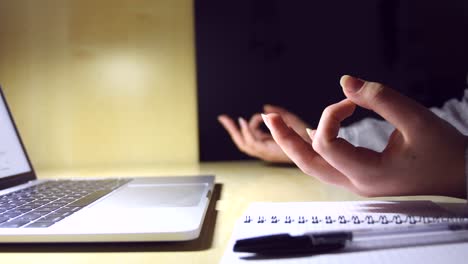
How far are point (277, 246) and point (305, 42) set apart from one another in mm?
957

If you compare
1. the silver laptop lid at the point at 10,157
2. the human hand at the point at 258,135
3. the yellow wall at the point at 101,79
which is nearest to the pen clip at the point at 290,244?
Answer: the silver laptop lid at the point at 10,157

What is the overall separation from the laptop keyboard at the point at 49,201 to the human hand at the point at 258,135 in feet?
1.33

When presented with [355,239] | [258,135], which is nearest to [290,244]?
[355,239]

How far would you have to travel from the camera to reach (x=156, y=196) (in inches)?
22.2

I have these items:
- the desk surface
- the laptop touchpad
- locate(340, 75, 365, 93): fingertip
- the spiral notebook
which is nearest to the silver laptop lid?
the laptop touchpad

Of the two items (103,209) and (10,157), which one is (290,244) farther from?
(10,157)

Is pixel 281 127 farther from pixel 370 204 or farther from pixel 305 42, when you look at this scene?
pixel 305 42

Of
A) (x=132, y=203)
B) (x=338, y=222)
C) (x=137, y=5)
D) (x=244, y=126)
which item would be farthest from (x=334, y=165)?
(x=137, y=5)

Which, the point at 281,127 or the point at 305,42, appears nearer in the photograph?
the point at 281,127

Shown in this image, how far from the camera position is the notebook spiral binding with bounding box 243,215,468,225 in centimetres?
41

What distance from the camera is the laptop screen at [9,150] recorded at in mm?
764

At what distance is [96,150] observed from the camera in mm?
1244

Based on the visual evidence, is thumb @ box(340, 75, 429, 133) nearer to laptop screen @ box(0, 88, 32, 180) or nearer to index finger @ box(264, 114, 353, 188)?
index finger @ box(264, 114, 353, 188)

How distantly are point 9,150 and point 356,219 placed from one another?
63 centimetres
